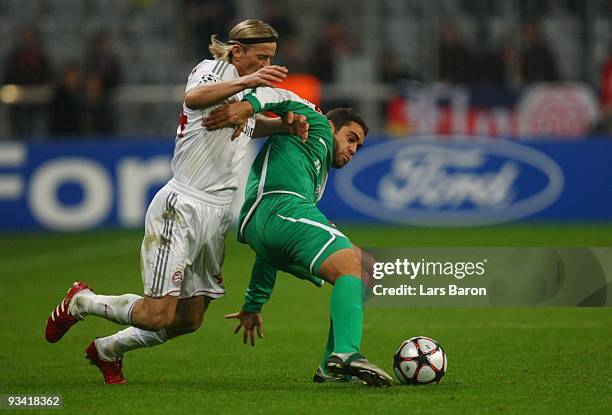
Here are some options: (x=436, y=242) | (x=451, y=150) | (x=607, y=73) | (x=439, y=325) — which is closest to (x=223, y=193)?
(x=439, y=325)

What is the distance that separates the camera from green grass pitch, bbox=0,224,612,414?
21.8ft

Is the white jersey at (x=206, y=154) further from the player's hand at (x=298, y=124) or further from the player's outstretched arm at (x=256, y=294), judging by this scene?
the player's outstretched arm at (x=256, y=294)

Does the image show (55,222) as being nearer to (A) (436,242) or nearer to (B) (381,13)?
(A) (436,242)

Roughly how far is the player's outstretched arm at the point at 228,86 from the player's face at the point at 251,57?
1.41 ft

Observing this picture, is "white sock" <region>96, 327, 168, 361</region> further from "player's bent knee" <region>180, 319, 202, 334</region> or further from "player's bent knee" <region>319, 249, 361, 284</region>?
"player's bent knee" <region>319, 249, 361, 284</region>

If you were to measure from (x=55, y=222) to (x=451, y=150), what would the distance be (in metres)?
5.91

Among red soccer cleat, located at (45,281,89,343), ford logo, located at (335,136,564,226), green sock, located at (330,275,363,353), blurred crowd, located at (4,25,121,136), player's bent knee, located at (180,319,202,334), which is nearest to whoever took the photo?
green sock, located at (330,275,363,353)

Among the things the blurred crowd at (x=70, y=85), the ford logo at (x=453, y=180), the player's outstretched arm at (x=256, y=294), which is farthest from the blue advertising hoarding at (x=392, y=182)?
the player's outstretched arm at (x=256, y=294)

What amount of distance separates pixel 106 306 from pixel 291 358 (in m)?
1.73

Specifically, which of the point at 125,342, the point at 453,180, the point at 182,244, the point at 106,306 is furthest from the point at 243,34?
the point at 453,180

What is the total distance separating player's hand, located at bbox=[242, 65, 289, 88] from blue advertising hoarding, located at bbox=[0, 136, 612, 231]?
11032mm

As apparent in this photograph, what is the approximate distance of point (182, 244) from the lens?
7.18m

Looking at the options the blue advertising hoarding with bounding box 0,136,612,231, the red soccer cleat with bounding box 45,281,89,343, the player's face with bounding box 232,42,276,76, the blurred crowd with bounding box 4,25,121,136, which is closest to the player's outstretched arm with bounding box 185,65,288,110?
the player's face with bounding box 232,42,276,76

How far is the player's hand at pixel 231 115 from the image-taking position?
23.0 feet
